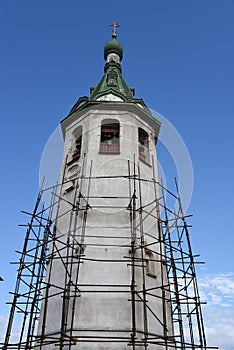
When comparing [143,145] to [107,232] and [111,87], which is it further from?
[107,232]

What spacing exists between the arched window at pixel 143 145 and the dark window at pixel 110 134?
110 centimetres

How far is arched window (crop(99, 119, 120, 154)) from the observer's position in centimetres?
1513

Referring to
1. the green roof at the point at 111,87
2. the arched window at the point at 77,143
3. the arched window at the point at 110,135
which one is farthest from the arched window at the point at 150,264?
the green roof at the point at 111,87

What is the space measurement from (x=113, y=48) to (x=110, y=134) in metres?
9.97

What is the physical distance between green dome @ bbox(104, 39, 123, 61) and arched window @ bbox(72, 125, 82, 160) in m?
9.01

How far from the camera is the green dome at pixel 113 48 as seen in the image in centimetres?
2375

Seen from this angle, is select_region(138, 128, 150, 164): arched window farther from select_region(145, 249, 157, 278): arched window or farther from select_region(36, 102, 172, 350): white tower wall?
select_region(145, 249, 157, 278): arched window

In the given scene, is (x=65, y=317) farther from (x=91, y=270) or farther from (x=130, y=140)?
(x=130, y=140)

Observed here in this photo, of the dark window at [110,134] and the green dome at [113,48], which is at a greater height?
the green dome at [113,48]

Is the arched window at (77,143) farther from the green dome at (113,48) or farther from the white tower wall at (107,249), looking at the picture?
the green dome at (113,48)

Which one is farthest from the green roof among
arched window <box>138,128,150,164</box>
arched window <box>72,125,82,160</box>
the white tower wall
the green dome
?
arched window <box>138,128,150,164</box>

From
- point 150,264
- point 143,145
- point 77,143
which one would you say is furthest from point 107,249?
point 77,143

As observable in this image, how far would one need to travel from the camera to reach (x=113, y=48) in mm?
23766

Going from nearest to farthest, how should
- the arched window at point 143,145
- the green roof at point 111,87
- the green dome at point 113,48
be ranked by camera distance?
the arched window at point 143,145 < the green roof at point 111,87 < the green dome at point 113,48
